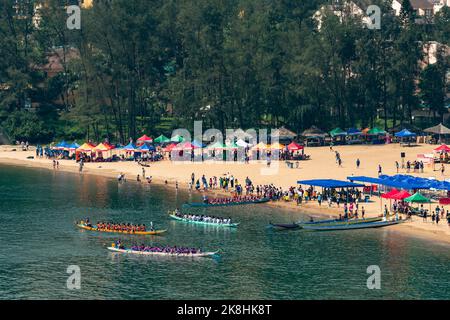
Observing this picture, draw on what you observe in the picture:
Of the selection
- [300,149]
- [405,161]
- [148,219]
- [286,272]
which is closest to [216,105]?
[300,149]

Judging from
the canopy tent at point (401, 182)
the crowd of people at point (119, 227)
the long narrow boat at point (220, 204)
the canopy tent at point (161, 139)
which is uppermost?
the canopy tent at point (161, 139)

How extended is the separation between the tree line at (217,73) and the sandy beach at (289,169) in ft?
50.4

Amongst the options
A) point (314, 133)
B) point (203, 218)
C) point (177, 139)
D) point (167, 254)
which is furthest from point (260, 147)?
point (167, 254)

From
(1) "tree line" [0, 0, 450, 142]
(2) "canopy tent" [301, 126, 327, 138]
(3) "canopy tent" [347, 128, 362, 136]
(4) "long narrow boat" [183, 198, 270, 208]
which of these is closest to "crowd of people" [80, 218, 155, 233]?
(4) "long narrow boat" [183, 198, 270, 208]

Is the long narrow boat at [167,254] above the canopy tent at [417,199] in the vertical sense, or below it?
below

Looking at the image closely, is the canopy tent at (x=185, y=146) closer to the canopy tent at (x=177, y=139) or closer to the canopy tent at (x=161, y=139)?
the canopy tent at (x=177, y=139)

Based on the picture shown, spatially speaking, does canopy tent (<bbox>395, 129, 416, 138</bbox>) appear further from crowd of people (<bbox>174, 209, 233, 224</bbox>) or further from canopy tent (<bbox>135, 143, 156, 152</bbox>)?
crowd of people (<bbox>174, 209, 233, 224</bbox>)

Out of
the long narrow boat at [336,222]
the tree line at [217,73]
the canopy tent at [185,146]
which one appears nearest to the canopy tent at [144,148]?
the canopy tent at [185,146]

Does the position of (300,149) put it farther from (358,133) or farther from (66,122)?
(66,122)

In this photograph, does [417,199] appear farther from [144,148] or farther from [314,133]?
[314,133]

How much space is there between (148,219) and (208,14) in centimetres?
6987

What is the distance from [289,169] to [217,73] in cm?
3671

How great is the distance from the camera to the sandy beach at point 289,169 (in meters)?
111

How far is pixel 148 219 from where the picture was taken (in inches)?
3728
